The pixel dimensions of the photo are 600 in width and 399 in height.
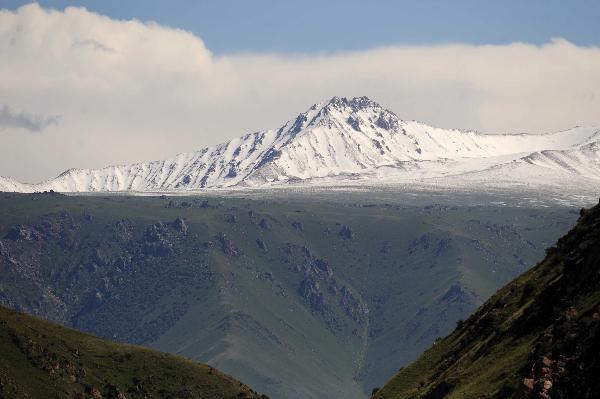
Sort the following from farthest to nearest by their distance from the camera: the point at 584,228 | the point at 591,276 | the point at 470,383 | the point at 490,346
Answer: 1. the point at 584,228
2. the point at 490,346
3. the point at 470,383
4. the point at 591,276

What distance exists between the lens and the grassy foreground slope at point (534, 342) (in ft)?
261

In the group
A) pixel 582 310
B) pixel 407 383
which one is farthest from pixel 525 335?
pixel 407 383

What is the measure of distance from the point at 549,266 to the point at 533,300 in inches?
570

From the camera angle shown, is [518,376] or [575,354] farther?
[518,376]

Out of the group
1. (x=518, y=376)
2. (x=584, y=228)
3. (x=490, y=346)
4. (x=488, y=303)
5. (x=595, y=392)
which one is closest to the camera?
Result: (x=595, y=392)

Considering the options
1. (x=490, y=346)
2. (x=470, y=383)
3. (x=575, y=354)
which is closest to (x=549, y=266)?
(x=490, y=346)

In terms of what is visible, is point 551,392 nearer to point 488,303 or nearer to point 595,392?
point 595,392

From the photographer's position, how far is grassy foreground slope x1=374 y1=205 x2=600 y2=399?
79.6 metres

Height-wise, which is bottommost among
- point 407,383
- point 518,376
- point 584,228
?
point 407,383

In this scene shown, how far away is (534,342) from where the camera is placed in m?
101

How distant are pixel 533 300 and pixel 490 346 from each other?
6.49 m

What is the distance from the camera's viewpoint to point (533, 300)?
11962 cm

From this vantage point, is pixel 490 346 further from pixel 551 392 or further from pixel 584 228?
pixel 551 392

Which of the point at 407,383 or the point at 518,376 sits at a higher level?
the point at 518,376
